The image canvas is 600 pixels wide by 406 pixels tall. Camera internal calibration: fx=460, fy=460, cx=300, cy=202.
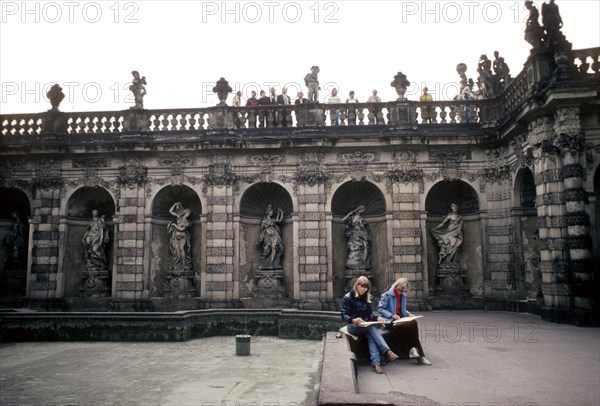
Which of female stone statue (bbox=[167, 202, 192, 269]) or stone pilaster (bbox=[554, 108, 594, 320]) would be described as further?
female stone statue (bbox=[167, 202, 192, 269])

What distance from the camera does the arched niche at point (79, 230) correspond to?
18.5 metres

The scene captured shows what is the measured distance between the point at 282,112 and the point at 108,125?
7182 millimetres

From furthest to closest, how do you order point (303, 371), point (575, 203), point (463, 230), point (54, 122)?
1. point (54, 122)
2. point (463, 230)
3. point (575, 203)
4. point (303, 371)

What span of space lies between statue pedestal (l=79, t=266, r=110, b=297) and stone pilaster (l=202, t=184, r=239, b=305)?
4334mm

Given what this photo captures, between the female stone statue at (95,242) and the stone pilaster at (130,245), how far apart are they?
88 cm

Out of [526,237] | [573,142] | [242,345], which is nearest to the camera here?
[242,345]

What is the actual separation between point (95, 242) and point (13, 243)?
3.72 m

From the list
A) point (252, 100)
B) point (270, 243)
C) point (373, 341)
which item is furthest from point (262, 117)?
point (373, 341)

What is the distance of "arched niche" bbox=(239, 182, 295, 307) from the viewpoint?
1778 cm

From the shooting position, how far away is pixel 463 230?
18047 mm

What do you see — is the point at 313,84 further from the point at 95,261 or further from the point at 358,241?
the point at 95,261

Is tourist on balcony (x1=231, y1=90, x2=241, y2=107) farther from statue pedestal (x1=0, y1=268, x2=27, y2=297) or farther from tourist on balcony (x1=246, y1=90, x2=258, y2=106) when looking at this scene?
statue pedestal (x1=0, y1=268, x2=27, y2=297)

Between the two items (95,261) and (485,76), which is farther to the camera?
(95,261)

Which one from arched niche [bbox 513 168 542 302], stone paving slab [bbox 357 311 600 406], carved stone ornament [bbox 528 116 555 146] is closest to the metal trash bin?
stone paving slab [bbox 357 311 600 406]
